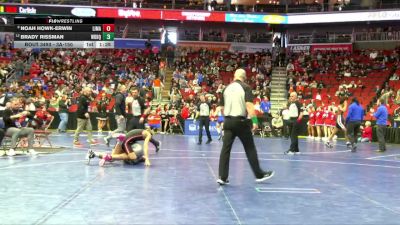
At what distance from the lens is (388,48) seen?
34.0 meters

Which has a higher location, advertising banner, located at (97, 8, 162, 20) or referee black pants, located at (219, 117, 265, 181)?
advertising banner, located at (97, 8, 162, 20)

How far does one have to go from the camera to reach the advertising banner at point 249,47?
37.2 metres

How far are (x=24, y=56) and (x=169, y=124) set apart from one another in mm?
14420

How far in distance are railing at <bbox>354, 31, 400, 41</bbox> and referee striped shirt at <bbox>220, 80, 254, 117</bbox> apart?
28.6 meters

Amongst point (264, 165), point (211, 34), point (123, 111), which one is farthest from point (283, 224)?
point (211, 34)

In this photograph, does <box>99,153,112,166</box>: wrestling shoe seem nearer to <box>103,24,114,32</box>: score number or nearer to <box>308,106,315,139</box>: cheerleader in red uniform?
<box>103,24,114,32</box>: score number

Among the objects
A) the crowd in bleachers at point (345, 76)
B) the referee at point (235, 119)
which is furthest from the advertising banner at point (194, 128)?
the referee at point (235, 119)

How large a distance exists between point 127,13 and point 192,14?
4411mm

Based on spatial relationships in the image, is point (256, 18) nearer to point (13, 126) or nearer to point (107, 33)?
point (107, 33)

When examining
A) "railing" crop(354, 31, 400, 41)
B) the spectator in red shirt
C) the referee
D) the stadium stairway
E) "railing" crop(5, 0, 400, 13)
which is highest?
"railing" crop(5, 0, 400, 13)
